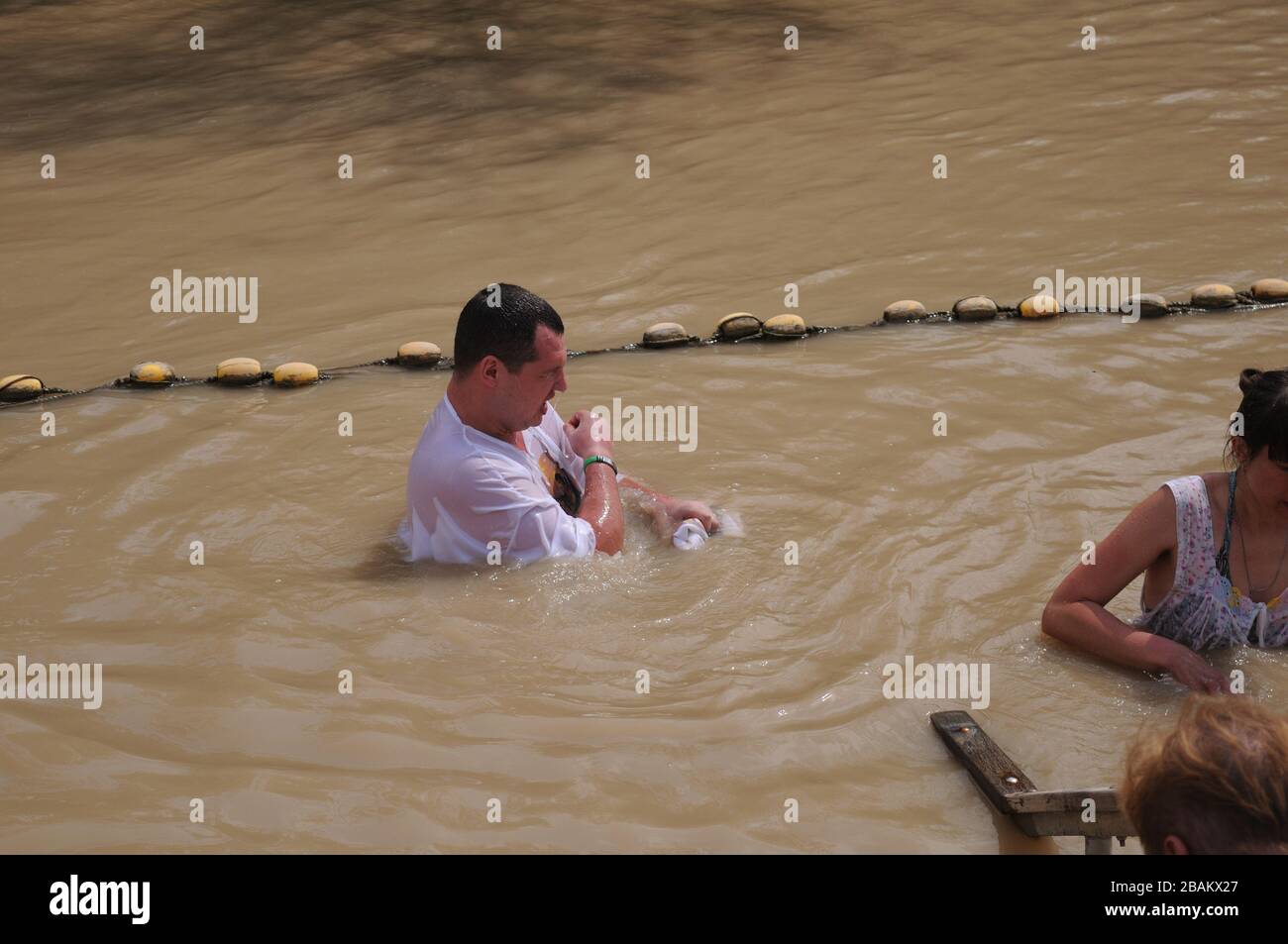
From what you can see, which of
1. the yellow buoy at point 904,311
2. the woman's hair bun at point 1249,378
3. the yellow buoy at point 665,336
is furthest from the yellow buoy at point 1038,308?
the woman's hair bun at point 1249,378

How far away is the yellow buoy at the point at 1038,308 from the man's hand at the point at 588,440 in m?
2.61

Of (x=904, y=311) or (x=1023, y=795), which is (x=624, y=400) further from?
(x=1023, y=795)

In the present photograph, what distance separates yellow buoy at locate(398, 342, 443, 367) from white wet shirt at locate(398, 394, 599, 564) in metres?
1.99

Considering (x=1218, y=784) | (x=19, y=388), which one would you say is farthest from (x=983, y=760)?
(x=19, y=388)

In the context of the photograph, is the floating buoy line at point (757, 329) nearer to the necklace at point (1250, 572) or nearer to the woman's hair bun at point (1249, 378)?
the necklace at point (1250, 572)

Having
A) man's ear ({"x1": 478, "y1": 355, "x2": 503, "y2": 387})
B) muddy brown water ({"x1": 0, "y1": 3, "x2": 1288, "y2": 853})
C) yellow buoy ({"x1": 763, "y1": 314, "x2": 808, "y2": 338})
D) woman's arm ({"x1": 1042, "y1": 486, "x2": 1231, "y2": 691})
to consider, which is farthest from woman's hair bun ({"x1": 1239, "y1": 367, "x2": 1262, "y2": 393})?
yellow buoy ({"x1": 763, "y1": 314, "x2": 808, "y2": 338})

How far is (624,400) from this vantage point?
655 cm

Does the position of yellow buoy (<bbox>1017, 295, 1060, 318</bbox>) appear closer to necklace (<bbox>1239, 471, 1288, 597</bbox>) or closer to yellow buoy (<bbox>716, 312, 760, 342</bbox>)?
yellow buoy (<bbox>716, 312, 760, 342</bbox>)

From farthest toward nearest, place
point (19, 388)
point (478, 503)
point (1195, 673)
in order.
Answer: point (19, 388)
point (478, 503)
point (1195, 673)

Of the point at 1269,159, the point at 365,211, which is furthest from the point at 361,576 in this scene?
the point at 1269,159

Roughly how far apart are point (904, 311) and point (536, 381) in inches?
113

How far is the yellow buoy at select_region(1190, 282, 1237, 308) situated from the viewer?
697 cm
